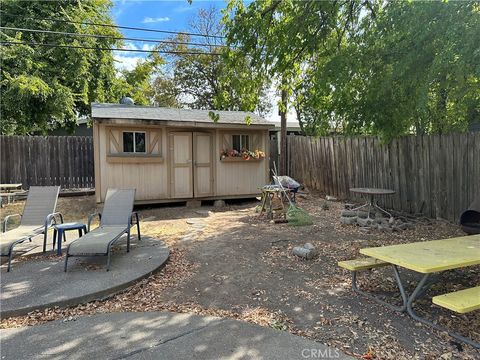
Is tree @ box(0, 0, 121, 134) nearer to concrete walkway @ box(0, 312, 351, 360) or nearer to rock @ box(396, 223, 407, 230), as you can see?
concrete walkway @ box(0, 312, 351, 360)

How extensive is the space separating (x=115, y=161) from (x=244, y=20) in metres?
4.60

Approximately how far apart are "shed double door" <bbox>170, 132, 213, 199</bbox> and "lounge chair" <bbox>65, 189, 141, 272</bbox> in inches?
122

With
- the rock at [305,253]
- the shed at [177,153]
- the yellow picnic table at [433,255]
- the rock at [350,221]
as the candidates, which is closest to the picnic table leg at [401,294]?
the yellow picnic table at [433,255]

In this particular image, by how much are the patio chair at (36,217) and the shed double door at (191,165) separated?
351cm

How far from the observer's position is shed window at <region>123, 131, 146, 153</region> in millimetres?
8555

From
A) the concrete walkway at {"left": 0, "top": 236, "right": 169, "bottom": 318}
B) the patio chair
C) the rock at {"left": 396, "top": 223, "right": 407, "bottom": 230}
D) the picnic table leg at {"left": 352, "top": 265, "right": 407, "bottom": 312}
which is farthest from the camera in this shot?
the rock at {"left": 396, "top": 223, "right": 407, "bottom": 230}

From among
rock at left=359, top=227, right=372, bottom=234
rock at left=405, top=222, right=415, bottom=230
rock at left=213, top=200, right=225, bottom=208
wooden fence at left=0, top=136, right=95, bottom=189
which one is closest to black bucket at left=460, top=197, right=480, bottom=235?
rock at left=405, top=222, right=415, bottom=230

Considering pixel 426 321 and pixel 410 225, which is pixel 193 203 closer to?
pixel 410 225

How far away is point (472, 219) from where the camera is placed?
227 inches

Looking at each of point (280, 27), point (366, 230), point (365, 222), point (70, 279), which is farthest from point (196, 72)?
point (70, 279)

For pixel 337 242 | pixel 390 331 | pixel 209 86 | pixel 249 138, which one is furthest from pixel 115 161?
pixel 209 86

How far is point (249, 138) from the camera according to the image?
9.95 meters

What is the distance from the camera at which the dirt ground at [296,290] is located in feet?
9.36

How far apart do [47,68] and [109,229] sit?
11.3 meters
